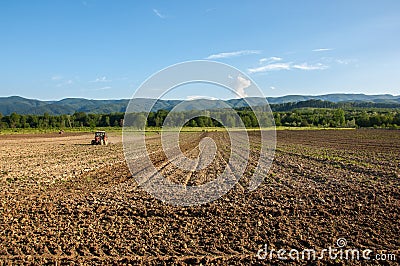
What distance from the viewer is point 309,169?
1772 centimetres

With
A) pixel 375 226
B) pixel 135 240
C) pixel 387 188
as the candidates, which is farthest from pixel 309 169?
pixel 135 240

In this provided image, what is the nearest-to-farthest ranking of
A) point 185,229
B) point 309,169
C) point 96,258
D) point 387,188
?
1. point 96,258
2. point 185,229
3. point 387,188
4. point 309,169

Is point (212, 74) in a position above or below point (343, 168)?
above

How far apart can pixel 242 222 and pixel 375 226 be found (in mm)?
3210

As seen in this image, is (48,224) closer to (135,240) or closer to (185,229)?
(135,240)

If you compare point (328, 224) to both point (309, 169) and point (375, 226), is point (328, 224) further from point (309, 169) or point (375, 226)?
point (309, 169)

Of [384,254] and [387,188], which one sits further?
[387,188]

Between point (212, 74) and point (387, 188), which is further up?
point (212, 74)

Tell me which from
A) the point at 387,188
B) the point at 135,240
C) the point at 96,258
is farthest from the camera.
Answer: the point at 387,188

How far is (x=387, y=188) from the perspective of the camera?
12.8m

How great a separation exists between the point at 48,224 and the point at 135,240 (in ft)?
8.79

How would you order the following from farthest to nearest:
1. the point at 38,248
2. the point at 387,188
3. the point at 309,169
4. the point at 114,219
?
the point at 309,169 → the point at 387,188 → the point at 114,219 → the point at 38,248

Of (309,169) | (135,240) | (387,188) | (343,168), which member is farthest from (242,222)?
(343,168)

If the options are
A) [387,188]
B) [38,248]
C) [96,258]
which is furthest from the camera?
[387,188]
